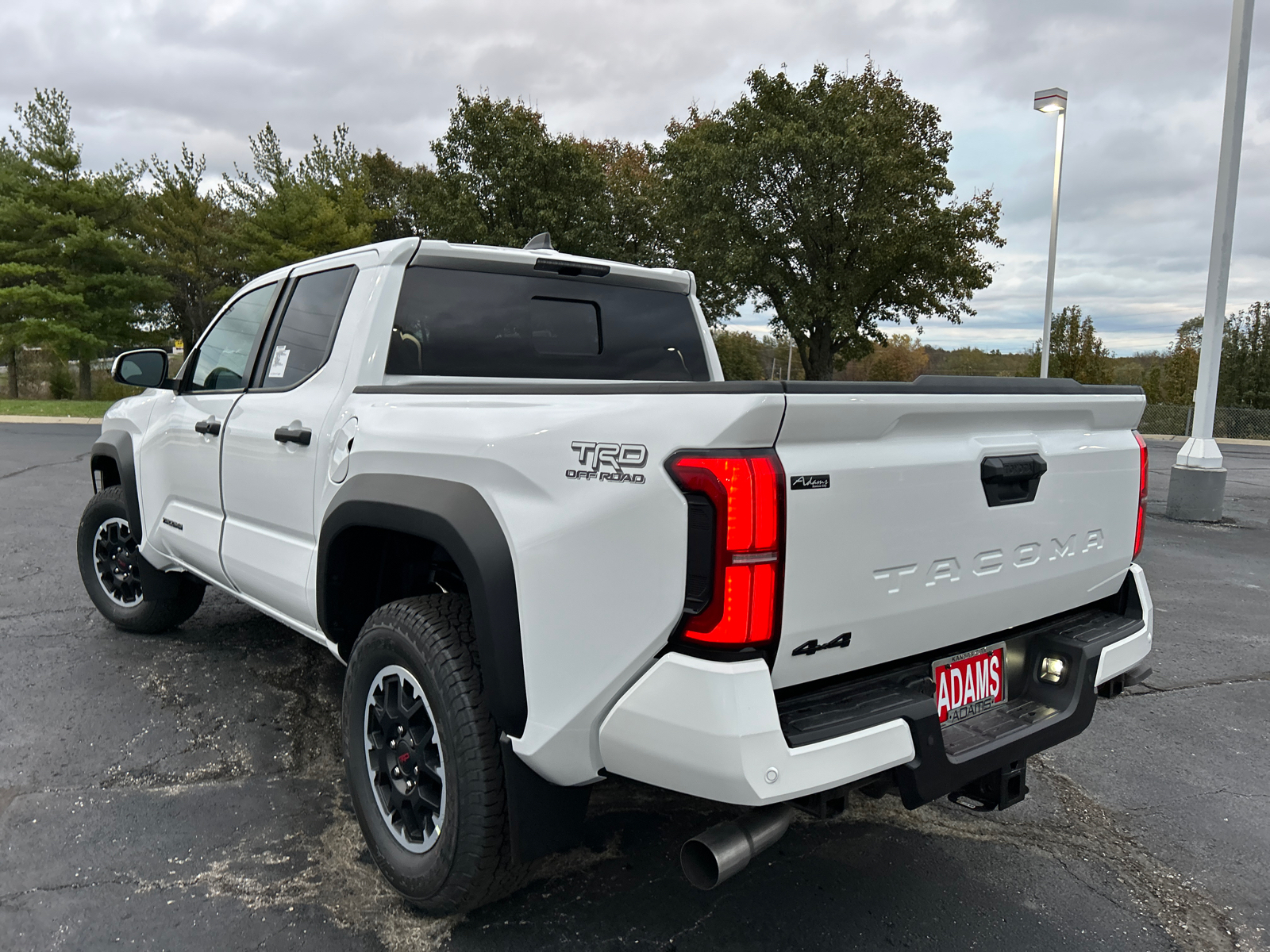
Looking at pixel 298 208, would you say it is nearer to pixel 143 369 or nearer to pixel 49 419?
pixel 49 419

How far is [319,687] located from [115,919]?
1.83 m

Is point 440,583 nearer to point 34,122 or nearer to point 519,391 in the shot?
point 519,391

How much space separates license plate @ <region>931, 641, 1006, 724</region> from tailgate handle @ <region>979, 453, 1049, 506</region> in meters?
0.43

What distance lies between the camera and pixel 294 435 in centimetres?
314

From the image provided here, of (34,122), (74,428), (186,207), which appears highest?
(34,122)

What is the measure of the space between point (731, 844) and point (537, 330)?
2259 millimetres

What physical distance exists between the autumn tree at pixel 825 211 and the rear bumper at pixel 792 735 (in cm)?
2200

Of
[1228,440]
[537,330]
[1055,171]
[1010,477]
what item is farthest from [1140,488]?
[1228,440]

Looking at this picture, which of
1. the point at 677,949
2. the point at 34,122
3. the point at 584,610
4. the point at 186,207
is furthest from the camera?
the point at 186,207

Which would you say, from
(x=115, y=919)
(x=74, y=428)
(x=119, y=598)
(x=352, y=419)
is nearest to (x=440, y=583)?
(x=352, y=419)

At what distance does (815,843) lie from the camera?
117 inches

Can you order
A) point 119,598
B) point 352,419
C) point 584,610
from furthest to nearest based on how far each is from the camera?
point 119,598, point 352,419, point 584,610

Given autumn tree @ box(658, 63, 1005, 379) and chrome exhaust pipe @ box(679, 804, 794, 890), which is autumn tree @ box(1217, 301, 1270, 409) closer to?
autumn tree @ box(658, 63, 1005, 379)

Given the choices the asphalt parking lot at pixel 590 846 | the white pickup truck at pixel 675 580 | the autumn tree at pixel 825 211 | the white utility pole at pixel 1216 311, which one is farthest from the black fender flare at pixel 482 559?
the autumn tree at pixel 825 211
